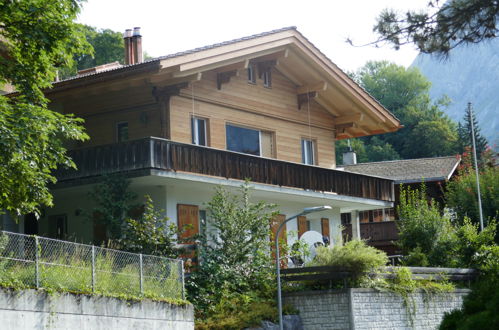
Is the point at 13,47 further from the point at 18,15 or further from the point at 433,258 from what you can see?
the point at 433,258

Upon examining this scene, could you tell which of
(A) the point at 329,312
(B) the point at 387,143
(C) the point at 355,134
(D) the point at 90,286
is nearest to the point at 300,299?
(A) the point at 329,312

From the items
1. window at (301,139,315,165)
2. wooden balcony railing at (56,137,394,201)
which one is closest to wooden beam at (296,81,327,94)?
window at (301,139,315,165)

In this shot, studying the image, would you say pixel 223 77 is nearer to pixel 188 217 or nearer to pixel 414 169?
pixel 188 217

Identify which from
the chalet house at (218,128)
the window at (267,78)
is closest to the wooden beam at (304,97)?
the chalet house at (218,128)

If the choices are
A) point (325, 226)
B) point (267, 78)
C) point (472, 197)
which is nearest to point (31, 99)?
point (267, 78)

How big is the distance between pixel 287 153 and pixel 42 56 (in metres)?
15.8

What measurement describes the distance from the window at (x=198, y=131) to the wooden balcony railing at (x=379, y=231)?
16468 millimetres

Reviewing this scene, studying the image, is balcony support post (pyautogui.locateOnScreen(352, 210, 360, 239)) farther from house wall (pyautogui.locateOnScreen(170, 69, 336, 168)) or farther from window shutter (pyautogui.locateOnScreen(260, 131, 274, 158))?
window shutter (pyautogui.locateOnScreen(260, 131, 274, 158))

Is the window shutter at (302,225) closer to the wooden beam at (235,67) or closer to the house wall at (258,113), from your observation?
the house wall at (258,113)

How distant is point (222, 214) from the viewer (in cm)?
2564

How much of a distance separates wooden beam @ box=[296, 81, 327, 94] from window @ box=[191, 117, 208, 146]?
5.84m

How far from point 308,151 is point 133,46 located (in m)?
7.60

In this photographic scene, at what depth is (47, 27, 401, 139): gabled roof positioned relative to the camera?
26.9 m

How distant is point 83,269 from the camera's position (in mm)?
19016
